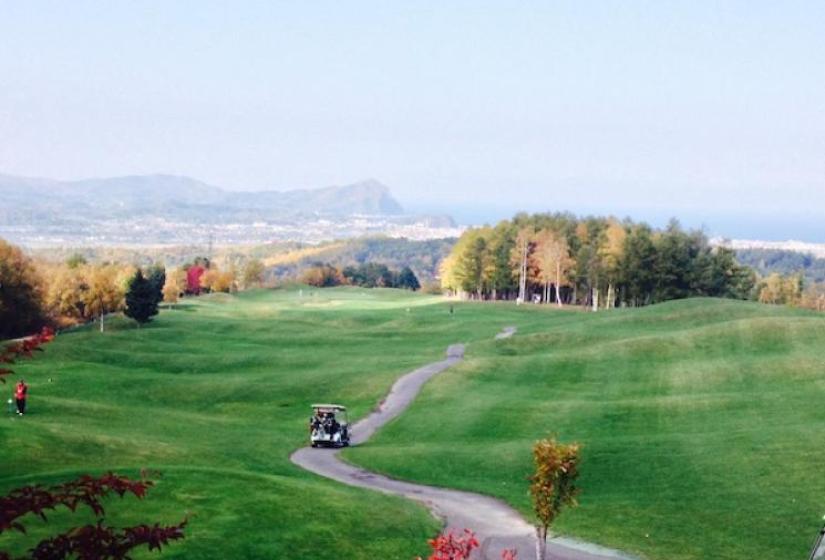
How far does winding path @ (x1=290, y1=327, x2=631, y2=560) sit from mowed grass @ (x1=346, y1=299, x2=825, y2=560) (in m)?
1.02

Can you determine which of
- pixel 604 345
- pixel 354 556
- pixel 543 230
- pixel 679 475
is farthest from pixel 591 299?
pixel 354 556

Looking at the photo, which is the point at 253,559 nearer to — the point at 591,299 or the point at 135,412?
the point at 135,412

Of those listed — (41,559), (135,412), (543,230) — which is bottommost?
(135,412)

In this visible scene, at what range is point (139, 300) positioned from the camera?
105 metres

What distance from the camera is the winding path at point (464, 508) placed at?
28.3 m

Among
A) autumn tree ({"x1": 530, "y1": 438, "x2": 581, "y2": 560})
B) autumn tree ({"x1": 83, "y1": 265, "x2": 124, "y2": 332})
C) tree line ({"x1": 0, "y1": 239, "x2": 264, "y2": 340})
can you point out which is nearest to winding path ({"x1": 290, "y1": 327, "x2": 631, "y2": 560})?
autumn tree ({"x1": 530, "y1": 438, "x2": 581, "y2": 560})

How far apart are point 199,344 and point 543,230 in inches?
3051

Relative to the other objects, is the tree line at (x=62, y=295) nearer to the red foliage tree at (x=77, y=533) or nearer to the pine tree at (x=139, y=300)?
the pine tree at (x=139, y=300)

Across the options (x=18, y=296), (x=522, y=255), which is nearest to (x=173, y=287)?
(x=18, y=296)

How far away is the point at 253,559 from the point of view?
23469 mm

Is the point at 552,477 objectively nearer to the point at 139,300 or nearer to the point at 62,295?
the point at 139,300

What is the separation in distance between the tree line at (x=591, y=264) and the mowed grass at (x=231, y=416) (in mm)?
15929

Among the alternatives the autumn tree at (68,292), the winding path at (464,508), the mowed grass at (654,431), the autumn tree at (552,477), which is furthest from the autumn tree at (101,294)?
the autumn tree at (552,477)

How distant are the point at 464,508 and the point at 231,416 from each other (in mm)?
27449
